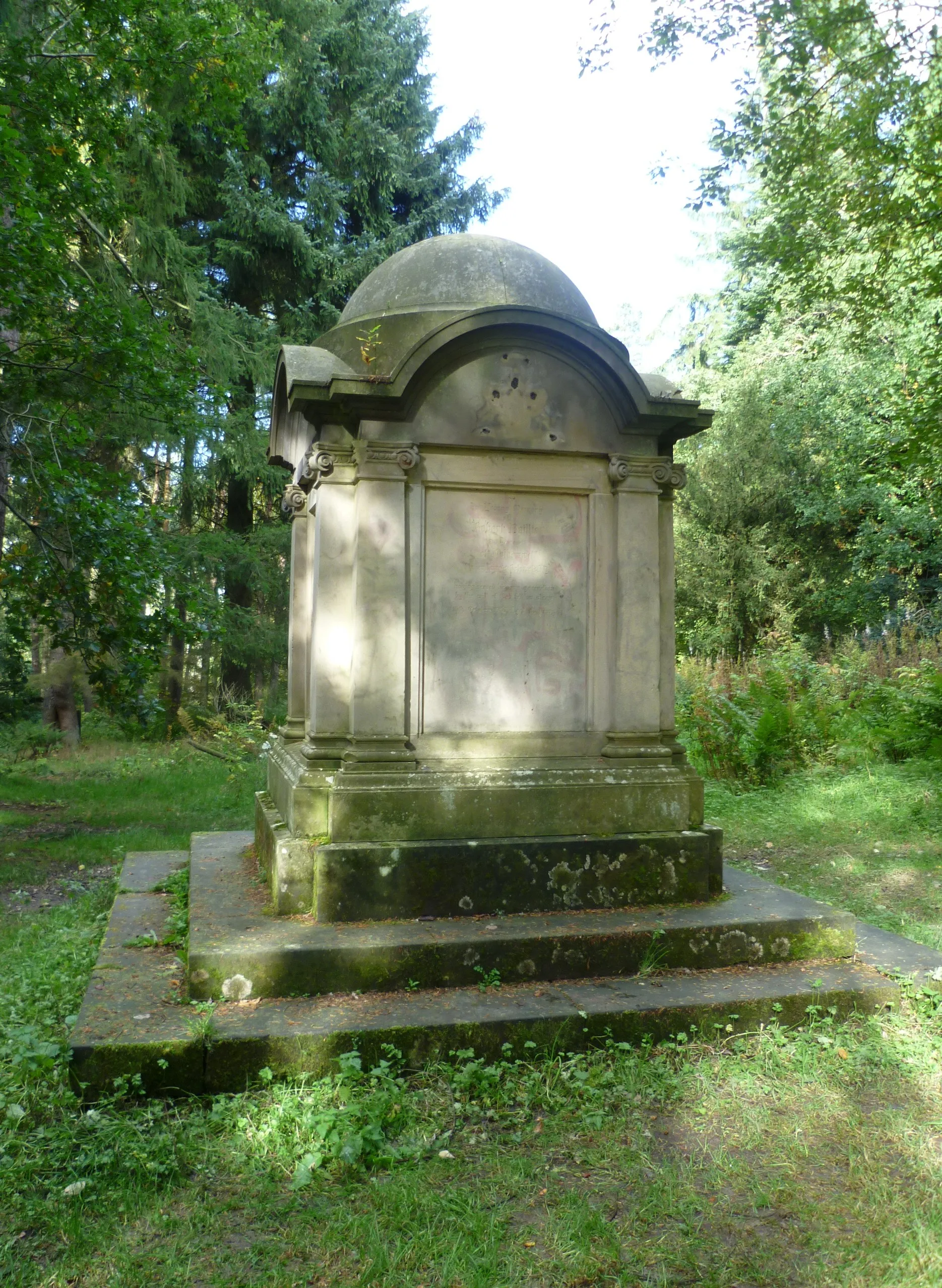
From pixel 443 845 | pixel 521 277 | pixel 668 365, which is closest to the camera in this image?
pixel 443 845

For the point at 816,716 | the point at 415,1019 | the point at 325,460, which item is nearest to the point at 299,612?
the point at 325,460

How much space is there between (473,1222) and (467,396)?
12.0ft

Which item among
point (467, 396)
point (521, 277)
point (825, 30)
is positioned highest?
point (825, 30)

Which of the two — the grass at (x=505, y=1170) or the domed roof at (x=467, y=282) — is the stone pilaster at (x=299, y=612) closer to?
the domed roof at (x=467, y=282)

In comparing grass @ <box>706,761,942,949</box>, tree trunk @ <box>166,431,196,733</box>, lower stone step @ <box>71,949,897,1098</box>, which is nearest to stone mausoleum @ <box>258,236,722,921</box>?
lower stone step @ <box>71,949,897,1098</box>

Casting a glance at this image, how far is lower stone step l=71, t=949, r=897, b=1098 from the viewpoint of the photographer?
334cm

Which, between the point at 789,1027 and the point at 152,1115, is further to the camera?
the point at 789,1027

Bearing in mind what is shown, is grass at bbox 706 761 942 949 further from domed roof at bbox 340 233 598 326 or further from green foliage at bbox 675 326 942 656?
green foliage at bbox 675 326 942 656

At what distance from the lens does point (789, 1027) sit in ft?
13.0

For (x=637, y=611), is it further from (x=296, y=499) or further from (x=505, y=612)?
(x=296, y=499)

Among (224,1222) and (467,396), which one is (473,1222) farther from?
(467,396)

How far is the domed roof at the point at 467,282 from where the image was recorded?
17.3 feet

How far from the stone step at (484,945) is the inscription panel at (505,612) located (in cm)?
105

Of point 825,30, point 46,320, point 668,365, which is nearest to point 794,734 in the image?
point 825,30
